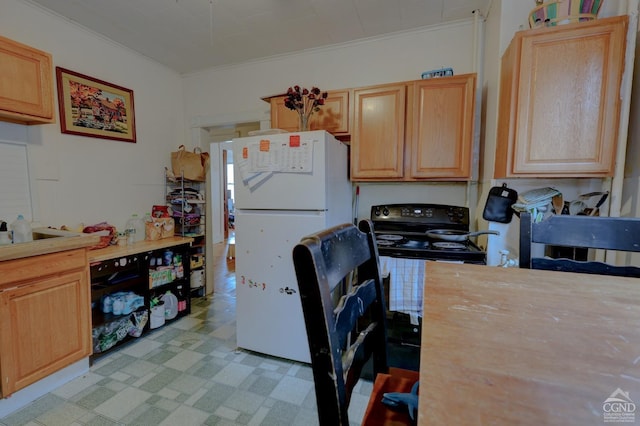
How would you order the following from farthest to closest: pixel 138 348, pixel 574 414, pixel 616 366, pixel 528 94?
pixel 138 348
pixel 528 94
pixel 616 366
pixel 574 414

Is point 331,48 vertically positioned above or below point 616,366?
above

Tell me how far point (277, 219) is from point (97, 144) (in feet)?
6.31

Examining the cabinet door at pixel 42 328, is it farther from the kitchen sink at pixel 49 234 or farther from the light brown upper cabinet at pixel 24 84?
the light brown upper cabinet at pixel 24 84

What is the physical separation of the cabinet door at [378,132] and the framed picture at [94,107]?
2.22m

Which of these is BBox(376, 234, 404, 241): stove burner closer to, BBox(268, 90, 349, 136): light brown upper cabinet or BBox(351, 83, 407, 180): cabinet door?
BBox(351, 83, 407, 180): cabinet door

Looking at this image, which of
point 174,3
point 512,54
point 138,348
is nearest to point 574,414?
point 512,54

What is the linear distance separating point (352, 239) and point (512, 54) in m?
1.65

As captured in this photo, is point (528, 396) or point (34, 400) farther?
point (34, 400)

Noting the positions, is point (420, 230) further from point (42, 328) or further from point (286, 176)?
point (42, 328)

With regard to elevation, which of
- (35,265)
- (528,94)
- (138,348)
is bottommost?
(138,348)

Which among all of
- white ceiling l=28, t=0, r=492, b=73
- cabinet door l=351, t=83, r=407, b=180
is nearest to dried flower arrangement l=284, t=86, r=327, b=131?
cabinet door l=351, t=83, r=407, b=180

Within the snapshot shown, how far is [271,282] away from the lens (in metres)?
2.08

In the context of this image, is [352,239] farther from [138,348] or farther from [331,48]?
[331,48]

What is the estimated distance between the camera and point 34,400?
1703 mm
